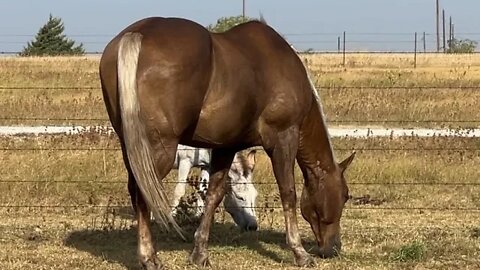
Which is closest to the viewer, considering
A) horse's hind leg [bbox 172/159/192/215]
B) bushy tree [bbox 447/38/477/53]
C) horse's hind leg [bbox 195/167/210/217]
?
horse's hind leg [bbox 195/167/210/217]

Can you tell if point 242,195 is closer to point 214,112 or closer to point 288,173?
point 288,173

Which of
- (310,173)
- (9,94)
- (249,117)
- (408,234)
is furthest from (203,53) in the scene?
(9,94)

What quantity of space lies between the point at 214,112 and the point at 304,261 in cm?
155

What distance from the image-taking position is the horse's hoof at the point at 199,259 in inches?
260

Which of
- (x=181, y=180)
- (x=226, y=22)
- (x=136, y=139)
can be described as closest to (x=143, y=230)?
(x=136, y=139)

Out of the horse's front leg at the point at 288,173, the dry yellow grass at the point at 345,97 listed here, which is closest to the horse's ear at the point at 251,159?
the horse's front leg at the point at 288,173

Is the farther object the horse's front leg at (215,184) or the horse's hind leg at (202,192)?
the horse's hind leg at (202,192)

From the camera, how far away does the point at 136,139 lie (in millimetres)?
5449

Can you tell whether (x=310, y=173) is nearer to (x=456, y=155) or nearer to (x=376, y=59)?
(x=456, y=155)

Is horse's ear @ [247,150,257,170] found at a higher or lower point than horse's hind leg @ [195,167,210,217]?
higher

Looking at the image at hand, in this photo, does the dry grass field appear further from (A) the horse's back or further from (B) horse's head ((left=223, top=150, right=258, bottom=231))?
(A) the horse's back

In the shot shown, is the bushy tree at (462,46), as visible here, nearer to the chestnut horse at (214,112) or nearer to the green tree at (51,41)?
the green tree at (51,41)

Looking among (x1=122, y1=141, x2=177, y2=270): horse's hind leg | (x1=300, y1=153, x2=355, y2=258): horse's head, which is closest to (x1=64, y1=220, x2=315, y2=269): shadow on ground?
(x1=300, y1=153, x2=355, y2=258): horse's head

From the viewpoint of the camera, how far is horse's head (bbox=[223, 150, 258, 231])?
26.5ft
